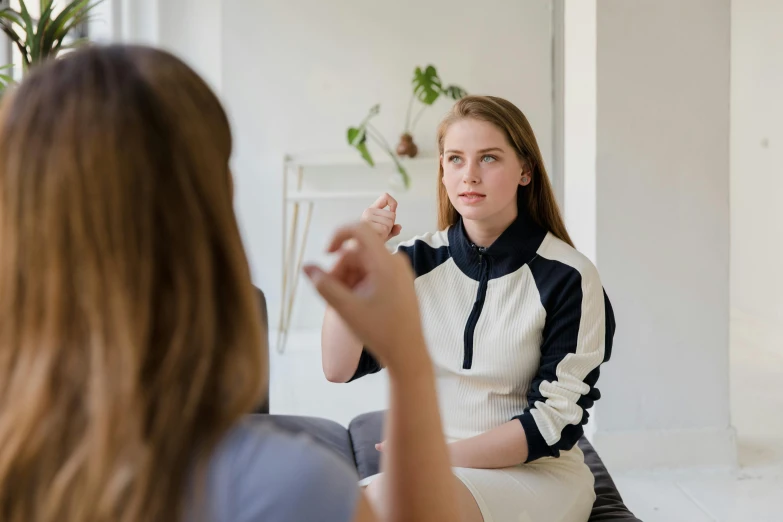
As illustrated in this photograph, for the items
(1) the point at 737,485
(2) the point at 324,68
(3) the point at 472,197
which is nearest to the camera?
(3) the point at 472,197

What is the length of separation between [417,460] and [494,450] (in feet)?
2.58

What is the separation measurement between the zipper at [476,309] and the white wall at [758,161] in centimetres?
389

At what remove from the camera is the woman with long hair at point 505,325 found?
155 cm

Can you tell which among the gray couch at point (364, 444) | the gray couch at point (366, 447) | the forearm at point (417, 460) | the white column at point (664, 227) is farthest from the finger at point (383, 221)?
the white column at point (664, 227)

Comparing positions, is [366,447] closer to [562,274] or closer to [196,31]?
[562,274]

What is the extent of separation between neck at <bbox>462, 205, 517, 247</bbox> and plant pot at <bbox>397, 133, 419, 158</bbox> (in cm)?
368

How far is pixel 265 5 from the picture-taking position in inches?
219

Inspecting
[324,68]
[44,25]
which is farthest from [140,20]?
[44,25]

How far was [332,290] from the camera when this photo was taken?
2.25 feet

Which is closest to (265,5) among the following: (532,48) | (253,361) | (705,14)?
(532,48)

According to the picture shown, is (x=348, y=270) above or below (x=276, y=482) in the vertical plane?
above

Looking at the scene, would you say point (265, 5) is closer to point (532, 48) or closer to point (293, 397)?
point (532, 48)

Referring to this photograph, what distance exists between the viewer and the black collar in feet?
5.63

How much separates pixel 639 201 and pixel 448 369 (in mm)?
1587
